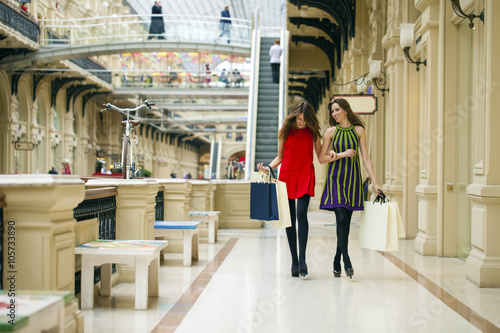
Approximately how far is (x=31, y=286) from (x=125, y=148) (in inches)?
123

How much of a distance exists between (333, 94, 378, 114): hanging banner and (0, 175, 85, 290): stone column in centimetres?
772

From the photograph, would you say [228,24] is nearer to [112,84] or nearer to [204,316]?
[112,84]

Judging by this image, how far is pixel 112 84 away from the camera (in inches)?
1161

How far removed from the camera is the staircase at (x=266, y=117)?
15398mm

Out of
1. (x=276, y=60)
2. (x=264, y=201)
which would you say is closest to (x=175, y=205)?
(x=264, y=201)

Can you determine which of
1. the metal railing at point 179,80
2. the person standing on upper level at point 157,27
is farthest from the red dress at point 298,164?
the metal railing at point 179,80

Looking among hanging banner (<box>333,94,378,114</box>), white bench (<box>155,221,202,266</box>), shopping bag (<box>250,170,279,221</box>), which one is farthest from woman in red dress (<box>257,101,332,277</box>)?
hanging banner (<box>333,94,378,114</box>)

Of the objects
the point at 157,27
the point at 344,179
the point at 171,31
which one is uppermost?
the point at 157,27

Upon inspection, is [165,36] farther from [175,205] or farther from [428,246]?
[428,246]

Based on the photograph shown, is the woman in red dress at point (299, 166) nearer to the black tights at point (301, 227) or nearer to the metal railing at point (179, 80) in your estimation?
the black tights at point (301, 227)

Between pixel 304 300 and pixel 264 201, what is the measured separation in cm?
114

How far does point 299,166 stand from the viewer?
5.29 m

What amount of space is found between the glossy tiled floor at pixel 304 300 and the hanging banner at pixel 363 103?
398 cm

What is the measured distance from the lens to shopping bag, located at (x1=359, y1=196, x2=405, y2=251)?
203 inches
